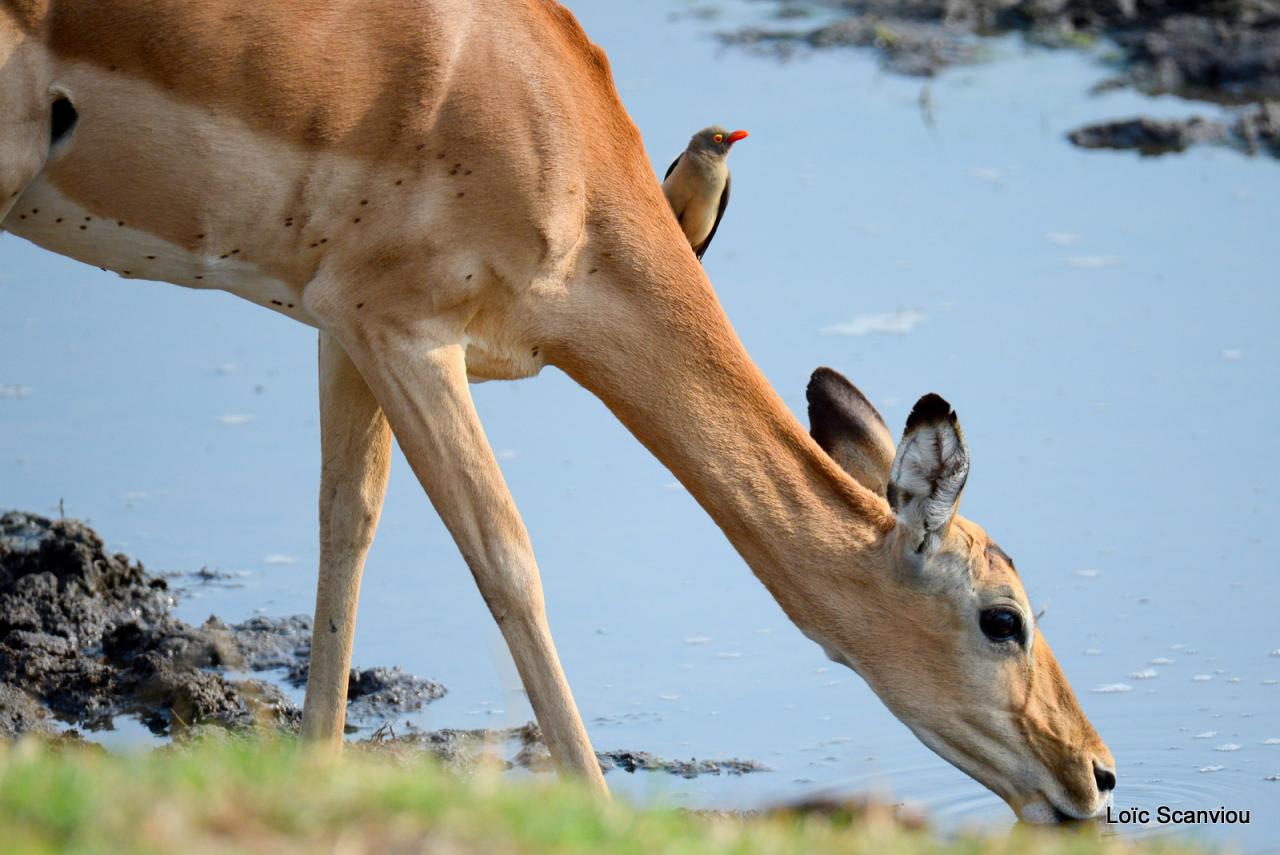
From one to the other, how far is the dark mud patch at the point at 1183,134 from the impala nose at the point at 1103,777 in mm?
8251

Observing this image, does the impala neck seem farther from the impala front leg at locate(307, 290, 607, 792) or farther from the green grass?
the green grass

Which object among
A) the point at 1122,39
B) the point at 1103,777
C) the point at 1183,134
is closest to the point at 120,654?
the point at 1103,777

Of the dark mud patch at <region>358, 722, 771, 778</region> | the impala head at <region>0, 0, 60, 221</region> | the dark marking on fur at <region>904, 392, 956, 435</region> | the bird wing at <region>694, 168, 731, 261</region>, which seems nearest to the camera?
the impala head at <region>0, 0, 60, 221</region>

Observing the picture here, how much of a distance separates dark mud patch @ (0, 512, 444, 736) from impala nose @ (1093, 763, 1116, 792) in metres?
2.58

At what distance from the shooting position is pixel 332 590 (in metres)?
6.82

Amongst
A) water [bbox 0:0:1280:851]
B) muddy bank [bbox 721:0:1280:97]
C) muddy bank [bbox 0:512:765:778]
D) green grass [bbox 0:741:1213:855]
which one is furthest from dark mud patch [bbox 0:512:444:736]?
muddy bank [bbox 721:0:1280:97]

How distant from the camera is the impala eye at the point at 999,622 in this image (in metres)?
6.09

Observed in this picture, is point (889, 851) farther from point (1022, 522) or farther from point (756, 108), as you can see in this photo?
point (756, 108)

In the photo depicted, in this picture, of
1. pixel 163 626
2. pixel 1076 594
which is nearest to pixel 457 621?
pixel 163 626

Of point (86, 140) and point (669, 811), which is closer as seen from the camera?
point (669, 811)

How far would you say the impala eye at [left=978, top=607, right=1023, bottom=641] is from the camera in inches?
240

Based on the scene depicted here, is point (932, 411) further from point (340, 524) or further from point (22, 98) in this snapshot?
point (22, 98)

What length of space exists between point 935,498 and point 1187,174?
7975 mm

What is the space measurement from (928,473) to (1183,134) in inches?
332
